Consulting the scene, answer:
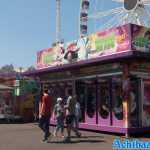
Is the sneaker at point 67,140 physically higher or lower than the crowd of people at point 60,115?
lower

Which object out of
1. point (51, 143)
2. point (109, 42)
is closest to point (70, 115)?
point (51, 143)

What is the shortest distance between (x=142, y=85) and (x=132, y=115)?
4.72 ft

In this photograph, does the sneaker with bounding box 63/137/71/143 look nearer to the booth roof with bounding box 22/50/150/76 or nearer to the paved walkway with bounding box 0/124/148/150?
the paved walkway with bounding box 0/124/148/150

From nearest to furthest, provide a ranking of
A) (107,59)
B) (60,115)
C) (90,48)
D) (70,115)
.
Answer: (70,115), (60,115), (107,59), (90,48)

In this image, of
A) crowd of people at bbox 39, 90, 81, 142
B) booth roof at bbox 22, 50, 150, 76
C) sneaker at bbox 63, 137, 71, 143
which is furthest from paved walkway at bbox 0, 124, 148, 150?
booth roof at bbox 22, 50, 150, 76

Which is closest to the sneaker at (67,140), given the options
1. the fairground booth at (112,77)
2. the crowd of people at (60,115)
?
the crowd of people at (60,115)

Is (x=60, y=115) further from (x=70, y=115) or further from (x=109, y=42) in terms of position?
(x=109, y=42)

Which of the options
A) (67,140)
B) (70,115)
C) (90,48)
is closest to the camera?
(67,140)

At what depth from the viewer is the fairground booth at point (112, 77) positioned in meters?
18.1

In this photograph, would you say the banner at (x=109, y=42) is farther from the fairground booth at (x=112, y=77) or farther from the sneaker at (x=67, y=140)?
the sneaker at (x=67, y=140)

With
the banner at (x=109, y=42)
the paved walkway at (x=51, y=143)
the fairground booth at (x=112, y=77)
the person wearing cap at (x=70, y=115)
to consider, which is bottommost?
the paved walkway at (x=51, y=143)

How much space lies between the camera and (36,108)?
94.3ft

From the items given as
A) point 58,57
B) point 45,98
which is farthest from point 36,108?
point 45,98

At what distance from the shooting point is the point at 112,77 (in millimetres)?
19344
